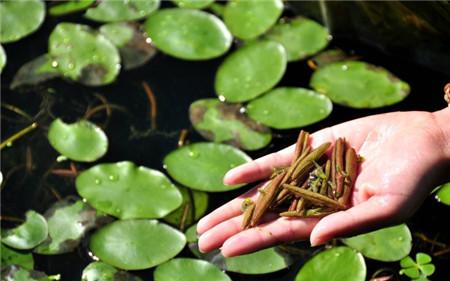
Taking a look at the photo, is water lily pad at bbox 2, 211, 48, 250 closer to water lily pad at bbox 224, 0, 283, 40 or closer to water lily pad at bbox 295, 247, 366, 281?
water lily pad at bbox 295, 247, 366, 281

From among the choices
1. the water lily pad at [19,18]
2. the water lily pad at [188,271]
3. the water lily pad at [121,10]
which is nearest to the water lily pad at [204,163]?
the water lily pad at [188,271]

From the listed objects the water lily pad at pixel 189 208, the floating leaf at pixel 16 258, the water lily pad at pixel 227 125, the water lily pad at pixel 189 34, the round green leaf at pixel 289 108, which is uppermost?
the water lily pad at pixel 189 34

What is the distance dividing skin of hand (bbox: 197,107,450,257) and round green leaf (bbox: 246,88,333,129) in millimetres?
468

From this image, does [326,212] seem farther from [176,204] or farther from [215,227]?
[176,204]

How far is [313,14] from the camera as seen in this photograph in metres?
3.36

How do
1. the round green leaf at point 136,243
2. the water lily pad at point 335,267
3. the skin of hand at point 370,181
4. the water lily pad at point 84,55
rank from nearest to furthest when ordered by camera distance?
the skin of hand at point 370,181, the water lily pad at point 335,267, the round green leaf at point 136,243, the water lily pad at point 84,55

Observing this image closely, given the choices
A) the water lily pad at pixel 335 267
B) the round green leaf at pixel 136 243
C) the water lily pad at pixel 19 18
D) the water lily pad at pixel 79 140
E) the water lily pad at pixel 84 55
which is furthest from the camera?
the water lily pad at pixel 19 18

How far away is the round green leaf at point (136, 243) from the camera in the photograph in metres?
2.53

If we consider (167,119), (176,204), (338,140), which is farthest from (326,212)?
(167,119)

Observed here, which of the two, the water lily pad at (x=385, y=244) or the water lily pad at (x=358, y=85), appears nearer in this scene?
the water lily pad at (x=385, y=244)

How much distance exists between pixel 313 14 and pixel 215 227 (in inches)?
60.7

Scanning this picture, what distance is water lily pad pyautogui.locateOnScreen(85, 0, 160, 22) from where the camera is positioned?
346 centimetres

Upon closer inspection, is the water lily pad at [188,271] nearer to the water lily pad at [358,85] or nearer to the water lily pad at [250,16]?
the water lily pad at [358,85]

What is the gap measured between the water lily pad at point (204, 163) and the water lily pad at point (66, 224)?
0.36 metres
